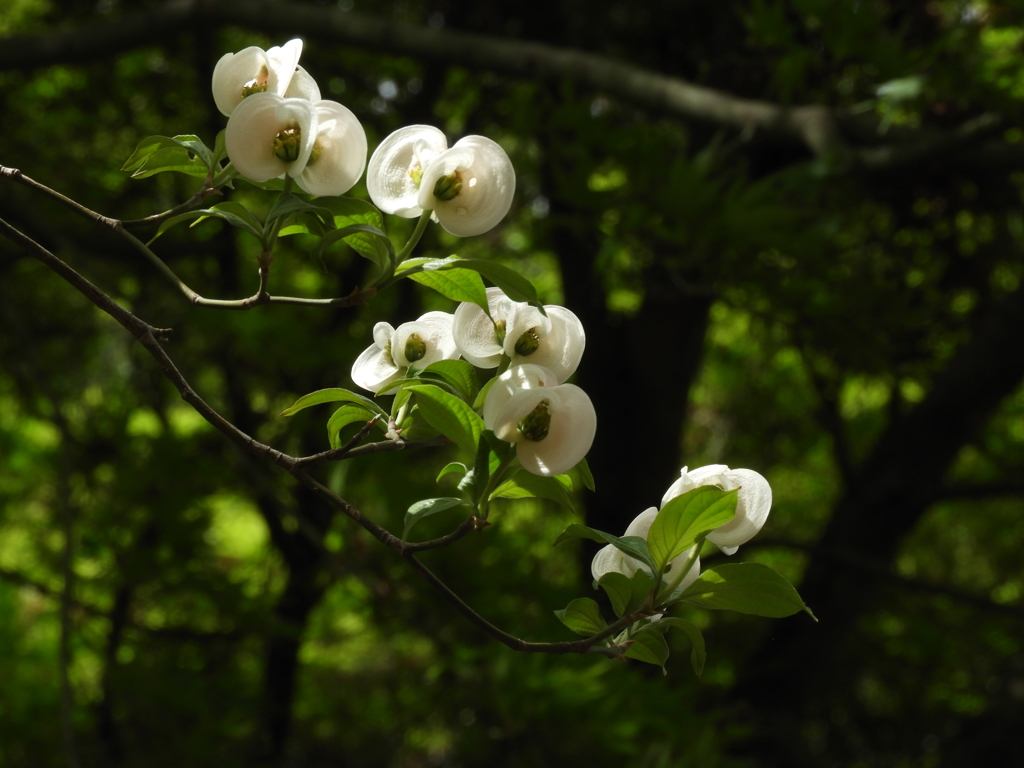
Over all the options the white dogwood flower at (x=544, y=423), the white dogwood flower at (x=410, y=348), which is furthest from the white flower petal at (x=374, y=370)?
the white dogwood flower at (x=544, y=423)

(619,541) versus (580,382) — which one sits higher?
(619,541)

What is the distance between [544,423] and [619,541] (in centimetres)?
6

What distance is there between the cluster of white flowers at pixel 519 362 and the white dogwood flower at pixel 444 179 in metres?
0.04

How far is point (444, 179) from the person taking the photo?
1.37 ft

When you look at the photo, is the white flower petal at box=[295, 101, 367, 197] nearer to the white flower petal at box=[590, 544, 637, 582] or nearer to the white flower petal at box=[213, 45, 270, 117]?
the white flower petal at box=[213, 45, 270, 117]

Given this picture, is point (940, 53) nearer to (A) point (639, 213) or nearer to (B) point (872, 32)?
(B) point (872, 32)

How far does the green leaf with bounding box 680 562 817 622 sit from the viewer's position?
382mm

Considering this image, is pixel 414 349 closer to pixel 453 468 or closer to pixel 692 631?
pixel 453 468

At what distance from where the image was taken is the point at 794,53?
1.23 metres

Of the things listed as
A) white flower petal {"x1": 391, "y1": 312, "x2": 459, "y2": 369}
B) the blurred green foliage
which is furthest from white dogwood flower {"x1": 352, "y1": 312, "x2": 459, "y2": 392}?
the blurred green foliage

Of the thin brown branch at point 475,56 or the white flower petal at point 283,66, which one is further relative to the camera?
the thin brown branch at point 475,56

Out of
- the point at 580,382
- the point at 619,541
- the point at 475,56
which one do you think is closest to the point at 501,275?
Answer: the point at 619,541

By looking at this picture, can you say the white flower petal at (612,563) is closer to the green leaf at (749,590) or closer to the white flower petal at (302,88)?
the green leaf at (749,590)

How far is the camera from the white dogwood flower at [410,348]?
0.46 metres
